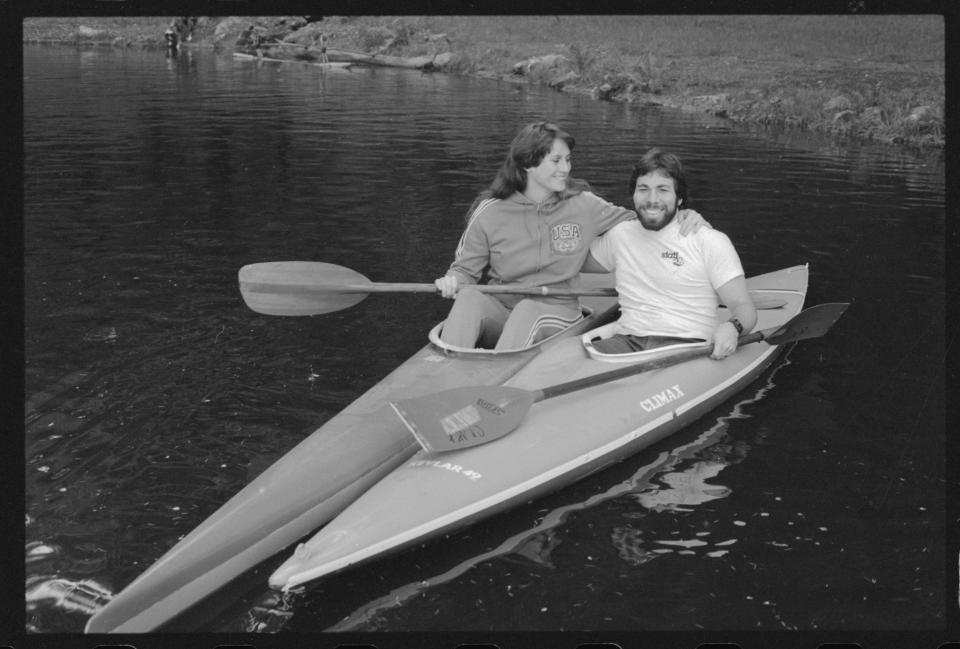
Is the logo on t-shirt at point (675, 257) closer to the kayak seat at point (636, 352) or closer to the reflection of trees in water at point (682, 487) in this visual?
the kayak seat at point (636, 352)

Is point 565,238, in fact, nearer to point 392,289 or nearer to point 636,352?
point 636,352

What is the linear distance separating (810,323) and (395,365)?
2.19 metres

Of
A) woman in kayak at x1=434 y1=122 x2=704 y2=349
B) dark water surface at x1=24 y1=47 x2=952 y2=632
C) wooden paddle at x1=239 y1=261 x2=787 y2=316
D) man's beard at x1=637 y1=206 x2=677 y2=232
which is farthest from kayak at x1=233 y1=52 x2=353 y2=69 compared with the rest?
man's beard at x1=637 y1=206 x2=677 y2=232

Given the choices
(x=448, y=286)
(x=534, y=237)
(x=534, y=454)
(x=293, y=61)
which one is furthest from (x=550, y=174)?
(x=293, y=61)

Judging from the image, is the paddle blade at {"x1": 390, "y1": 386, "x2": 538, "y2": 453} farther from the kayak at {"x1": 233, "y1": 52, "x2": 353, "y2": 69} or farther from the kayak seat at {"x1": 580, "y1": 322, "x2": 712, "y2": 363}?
the kayak at {"x1": 233, "y1": 52, "x2": 353, "y2": 69}

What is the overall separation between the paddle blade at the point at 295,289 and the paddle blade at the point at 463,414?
1.51m

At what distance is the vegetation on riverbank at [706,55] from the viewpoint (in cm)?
1313

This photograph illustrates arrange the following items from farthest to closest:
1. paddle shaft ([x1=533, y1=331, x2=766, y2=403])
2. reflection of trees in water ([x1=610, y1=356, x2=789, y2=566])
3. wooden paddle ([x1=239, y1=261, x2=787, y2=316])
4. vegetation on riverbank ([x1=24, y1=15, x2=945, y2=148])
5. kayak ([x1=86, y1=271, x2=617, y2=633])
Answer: vegetation on riverbank ([x1=24, y1=15, x2=945, y2=148]) → wooden paddle ([x1=239, y1=261, x2=787, y2=316]) → paddle shaft ([x1=533, y1=331, x2=766, y2=403]) → reflection of trees in water ([x1=610, y1=356, x2=789, y2=566]) → kayak ([x1=86, y1=271, x2=617, y2=633])

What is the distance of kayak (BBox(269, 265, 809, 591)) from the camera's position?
3412 millimetres

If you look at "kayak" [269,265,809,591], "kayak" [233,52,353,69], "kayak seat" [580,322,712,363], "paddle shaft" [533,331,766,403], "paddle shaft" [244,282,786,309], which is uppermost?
"kayak" [233,52,353,69]

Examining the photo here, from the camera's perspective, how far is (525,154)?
4.89 metres

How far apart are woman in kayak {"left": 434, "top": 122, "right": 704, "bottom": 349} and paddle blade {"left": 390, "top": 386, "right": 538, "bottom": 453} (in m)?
0.76

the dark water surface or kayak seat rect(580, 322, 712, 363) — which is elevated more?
kayak seat rect(580, 322, 712, 363)

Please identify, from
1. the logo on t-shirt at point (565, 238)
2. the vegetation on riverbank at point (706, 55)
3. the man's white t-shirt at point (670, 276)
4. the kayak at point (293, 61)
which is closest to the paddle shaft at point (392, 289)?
the logo on t-shirt at point (565, 238)
